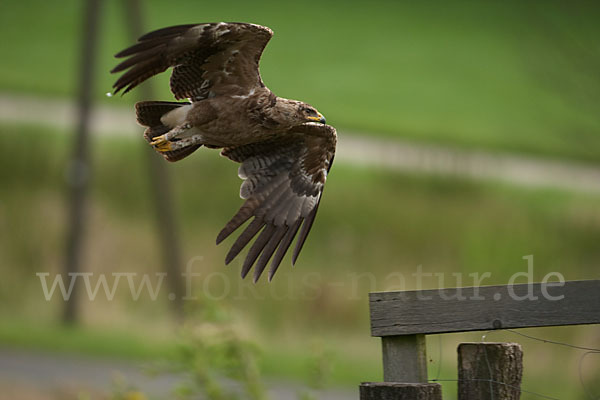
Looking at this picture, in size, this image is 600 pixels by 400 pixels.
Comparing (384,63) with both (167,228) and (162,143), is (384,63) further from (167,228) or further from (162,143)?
(162,143)

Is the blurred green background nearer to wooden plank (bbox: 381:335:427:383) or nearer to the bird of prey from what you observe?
the bird of prey

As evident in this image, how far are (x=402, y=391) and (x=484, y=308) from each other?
43 cm

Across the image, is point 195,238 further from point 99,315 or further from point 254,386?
point 254,386

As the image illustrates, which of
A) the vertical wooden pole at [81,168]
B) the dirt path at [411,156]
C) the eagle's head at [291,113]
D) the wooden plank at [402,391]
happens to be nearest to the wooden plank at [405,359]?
the wooden plank at [402,391]

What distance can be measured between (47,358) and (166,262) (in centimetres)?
184

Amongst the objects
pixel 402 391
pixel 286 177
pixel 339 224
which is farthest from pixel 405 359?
pixel 339 224

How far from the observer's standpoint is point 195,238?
12.0 m

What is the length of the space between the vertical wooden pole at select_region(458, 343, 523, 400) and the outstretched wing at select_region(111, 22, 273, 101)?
222 centimetres

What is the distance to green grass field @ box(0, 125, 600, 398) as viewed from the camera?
10.3 m

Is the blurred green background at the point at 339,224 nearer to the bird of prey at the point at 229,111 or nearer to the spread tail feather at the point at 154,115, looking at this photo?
the bird of prey at the point at 229,111

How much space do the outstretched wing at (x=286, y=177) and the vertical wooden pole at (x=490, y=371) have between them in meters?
1.95

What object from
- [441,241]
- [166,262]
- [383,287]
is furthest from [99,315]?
[441,241]

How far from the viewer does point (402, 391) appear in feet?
10.9

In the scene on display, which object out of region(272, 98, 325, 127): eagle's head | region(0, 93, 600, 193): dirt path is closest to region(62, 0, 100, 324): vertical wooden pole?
region(0, 93, 600, 193): dirt path
